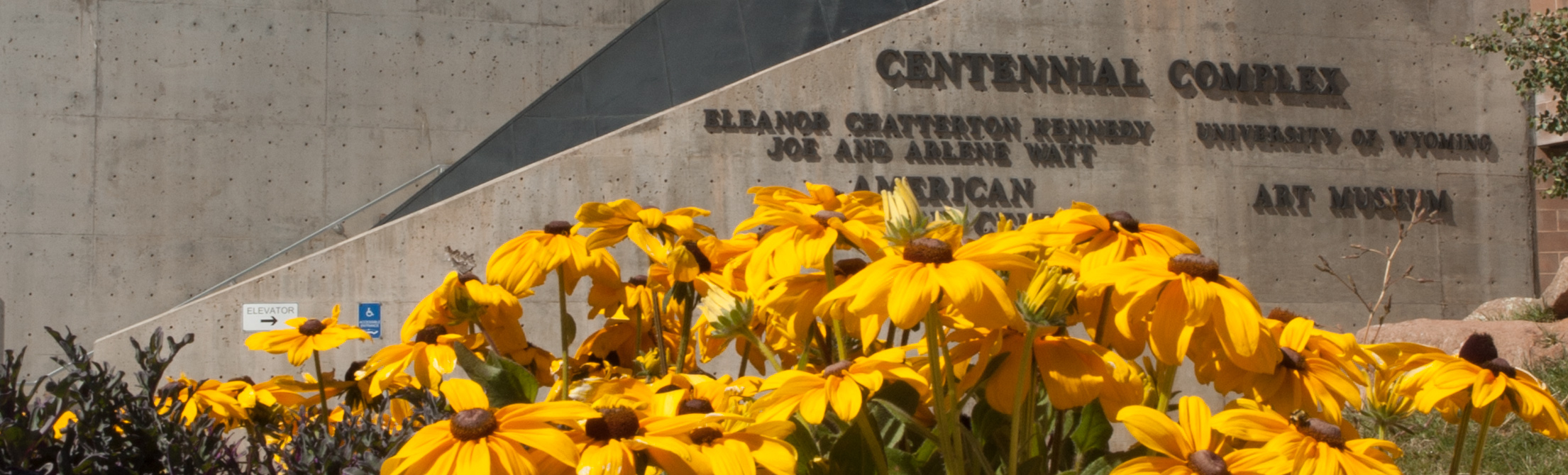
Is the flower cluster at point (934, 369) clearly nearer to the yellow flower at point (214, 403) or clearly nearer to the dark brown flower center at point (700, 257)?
the dark brown flower center at point (700, 257)

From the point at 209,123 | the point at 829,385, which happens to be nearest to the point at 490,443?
the point at 829,385

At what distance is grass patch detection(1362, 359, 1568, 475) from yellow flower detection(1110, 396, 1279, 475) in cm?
318

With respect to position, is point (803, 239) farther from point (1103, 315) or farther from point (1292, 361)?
point (1292, 361)

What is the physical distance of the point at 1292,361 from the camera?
0.89 metres

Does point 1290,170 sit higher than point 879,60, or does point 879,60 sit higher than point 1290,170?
point 879,60

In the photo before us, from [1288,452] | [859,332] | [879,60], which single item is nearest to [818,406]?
[859,332]

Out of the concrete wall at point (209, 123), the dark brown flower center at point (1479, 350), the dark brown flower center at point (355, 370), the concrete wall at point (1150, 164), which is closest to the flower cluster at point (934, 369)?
the dark brown flower center at point (1479, 350)

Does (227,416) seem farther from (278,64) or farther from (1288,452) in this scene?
(278,64)

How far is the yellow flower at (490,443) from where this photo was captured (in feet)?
2.10

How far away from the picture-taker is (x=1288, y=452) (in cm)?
71

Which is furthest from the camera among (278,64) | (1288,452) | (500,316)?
(278,64)

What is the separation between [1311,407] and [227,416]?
1.13 metres

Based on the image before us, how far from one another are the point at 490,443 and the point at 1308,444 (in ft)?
1.67

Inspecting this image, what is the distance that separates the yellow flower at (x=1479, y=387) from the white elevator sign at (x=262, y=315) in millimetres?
5278
